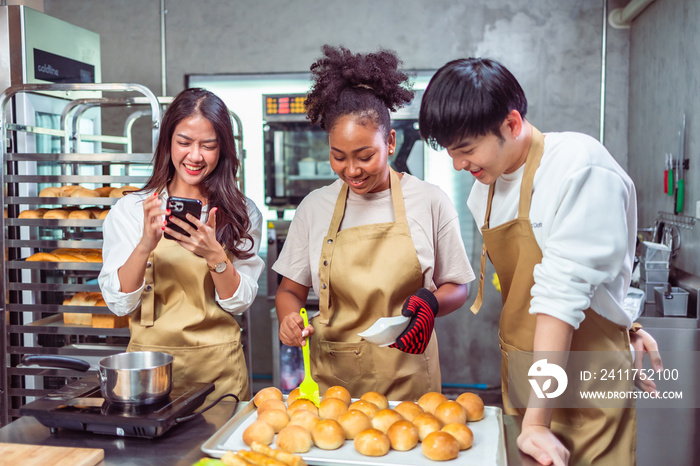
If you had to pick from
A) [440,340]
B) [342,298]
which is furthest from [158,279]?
[440,340]

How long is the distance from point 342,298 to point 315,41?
2.99 m

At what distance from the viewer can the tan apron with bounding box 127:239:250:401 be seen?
1.86 meters

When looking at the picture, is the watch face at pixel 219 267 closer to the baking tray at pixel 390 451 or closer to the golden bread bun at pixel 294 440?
the baking tray at pixel 390 451

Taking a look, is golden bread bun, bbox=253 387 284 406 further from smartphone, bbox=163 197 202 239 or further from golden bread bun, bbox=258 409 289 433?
smartphone, bbox=163 197 202 239

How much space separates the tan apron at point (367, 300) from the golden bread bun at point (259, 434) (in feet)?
1.92

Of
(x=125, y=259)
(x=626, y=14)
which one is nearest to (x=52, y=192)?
(x=125, y=259)

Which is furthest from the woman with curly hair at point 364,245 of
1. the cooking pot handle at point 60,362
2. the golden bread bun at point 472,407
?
the cooking pot handle at point 60,362

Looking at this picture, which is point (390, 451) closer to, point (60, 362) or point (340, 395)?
point (340, 395)

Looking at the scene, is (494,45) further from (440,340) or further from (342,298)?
(342,298)

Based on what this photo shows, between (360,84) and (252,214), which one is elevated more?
(360,84)

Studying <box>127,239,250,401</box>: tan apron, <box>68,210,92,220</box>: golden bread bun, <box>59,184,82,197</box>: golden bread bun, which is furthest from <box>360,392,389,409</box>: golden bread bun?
<box>59,184,82,197</box>: golden bread bun

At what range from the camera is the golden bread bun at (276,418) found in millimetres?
1354

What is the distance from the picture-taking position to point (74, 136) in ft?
9.89

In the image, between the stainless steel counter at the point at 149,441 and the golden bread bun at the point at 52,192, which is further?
the golden bread bun at the point at 52,192
